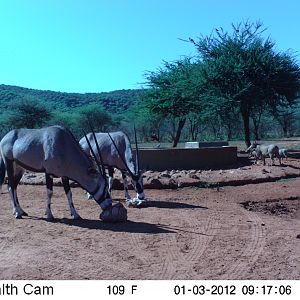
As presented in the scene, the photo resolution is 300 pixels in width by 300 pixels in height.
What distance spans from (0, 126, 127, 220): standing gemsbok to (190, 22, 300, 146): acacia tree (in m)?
16.6

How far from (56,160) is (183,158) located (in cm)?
993

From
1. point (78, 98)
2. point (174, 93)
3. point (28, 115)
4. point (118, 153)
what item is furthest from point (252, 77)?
point (78, 98)

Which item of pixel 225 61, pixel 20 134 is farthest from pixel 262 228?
pixel 225 61

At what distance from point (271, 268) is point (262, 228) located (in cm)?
265

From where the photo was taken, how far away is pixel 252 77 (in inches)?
1054

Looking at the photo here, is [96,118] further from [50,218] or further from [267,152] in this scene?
[50,218]

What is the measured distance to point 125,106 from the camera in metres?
78.4

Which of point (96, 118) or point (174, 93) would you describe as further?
point (96, 118)

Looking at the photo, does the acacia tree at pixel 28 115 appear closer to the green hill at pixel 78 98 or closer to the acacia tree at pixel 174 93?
the acacia tree at pixel 174 93

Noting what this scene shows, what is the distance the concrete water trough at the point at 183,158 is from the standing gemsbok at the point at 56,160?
835 cm

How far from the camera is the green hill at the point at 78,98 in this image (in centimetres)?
7706

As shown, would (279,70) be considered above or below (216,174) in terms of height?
above
